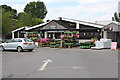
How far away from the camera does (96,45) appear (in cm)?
2566

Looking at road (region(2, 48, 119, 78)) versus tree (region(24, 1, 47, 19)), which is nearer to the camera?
road (region(2, 48, 119, 78))

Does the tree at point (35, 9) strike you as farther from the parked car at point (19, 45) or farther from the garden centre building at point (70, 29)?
the parked car at point (19, 45)

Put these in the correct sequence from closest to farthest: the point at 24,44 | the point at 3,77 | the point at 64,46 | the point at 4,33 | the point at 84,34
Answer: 1. the point at 3,77
2. the point at 24,44
3. the point at 64,46
4. the point at 84,34
5. the point at 4,33

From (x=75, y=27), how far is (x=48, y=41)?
6.67m

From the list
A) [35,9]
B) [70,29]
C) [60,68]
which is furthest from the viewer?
[35,9]

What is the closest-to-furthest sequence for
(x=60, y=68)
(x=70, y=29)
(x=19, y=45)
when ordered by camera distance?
(x=60, y=68)
(x=19, y=45)
(x=70, y=29)

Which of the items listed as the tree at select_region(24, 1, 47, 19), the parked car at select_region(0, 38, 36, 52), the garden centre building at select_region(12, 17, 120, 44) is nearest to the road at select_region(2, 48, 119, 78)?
the parked car at select_region(0, 38, 36, 52)

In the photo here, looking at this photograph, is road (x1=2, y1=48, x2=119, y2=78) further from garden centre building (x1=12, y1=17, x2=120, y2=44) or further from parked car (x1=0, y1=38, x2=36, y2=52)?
garden centre building (x1=12, y1=17, x2=120, y2=44)

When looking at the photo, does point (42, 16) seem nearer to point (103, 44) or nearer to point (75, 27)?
point (75, 27)

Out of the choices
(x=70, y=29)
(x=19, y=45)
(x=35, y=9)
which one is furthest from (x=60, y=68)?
(x=35, y=9)

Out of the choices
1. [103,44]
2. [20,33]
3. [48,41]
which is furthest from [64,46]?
[20,33]

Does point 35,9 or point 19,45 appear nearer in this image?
point 19,45

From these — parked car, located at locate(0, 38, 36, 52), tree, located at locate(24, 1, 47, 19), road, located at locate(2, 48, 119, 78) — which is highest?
tree, located at locate(24, 1, 47, 19)

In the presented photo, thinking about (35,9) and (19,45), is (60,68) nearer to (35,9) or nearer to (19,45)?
(19,45)
